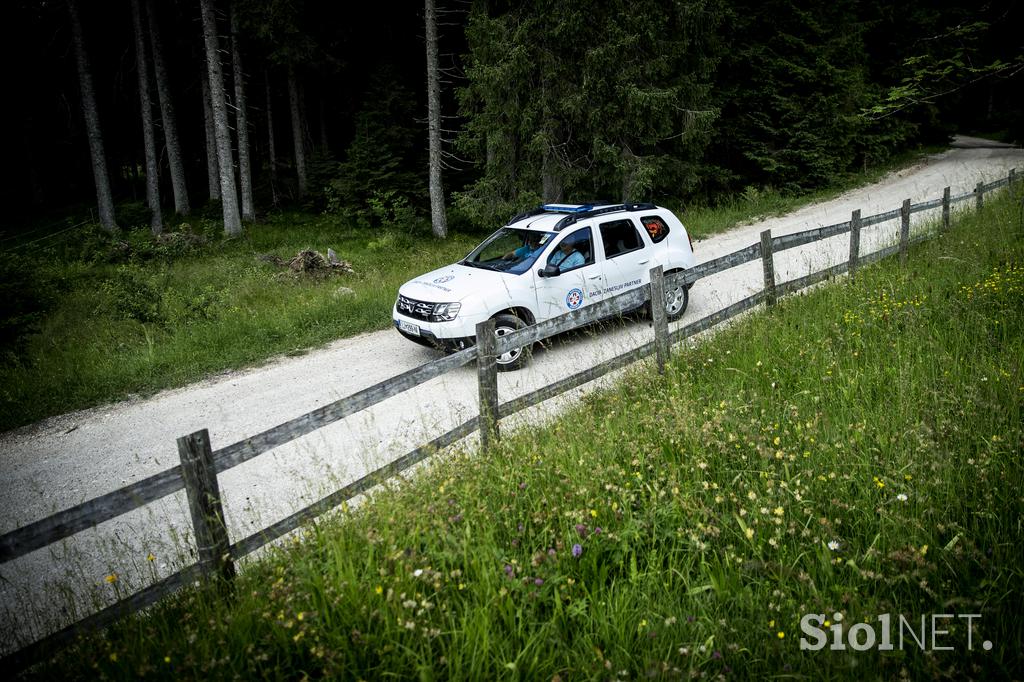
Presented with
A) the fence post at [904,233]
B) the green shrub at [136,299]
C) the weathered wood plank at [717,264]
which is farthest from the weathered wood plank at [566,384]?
the green shrub at [136,299]

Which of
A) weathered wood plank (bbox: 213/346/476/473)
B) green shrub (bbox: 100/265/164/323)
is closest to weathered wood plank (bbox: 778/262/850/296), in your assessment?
weathered wood plank (bbox: 213/346/476/473)

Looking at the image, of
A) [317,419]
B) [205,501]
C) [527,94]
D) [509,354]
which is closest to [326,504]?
[317,419]

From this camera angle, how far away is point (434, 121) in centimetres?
1936

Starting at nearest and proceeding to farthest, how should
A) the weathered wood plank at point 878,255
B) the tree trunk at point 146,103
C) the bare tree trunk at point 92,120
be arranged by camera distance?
the weathered wood plank at point 878,255, the bare tree trunk at point 92,120, the tree trunk at point 146,103

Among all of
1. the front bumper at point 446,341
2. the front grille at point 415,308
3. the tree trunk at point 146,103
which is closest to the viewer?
the front bumper at point 446,341

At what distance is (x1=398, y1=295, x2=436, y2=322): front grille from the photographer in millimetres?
8414

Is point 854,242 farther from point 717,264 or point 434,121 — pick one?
point 434,121

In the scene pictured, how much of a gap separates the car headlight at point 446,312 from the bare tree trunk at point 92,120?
2118cm

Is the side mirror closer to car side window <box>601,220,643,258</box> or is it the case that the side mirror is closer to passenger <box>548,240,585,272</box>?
passenger <box>548,240,585,272</box>

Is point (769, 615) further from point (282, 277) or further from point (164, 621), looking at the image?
point (282, 277)

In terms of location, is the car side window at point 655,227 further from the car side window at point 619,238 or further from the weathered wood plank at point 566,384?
the weathered wood plank at point 566,384

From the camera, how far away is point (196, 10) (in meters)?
27.0

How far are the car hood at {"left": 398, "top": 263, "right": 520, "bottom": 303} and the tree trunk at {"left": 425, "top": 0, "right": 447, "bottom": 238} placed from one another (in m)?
11.6

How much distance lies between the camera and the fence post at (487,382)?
514 cm
